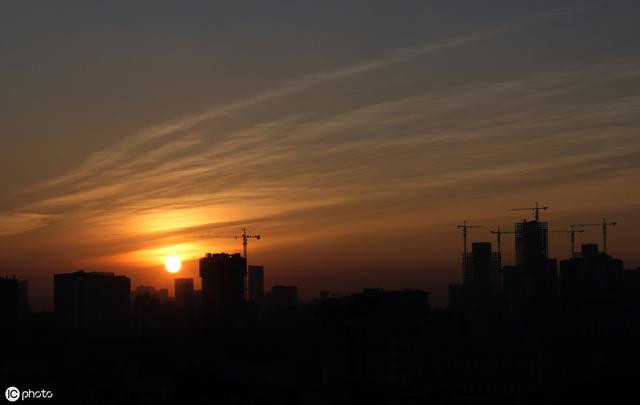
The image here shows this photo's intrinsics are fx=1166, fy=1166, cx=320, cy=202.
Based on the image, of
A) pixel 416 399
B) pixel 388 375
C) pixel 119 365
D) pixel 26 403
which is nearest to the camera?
pixel 26 403

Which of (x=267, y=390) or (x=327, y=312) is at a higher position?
(x=327, y=312)

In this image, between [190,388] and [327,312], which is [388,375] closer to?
[327,312]

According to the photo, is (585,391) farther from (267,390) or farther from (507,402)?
(267,390)

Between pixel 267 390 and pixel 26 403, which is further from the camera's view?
pixel 267 390

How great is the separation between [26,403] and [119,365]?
90.1m

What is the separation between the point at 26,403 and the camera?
4129 inches

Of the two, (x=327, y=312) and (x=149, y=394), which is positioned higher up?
(x=327, y=312)

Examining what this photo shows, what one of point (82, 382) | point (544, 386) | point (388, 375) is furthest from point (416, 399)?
point (544, 386)

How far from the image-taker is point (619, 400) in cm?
17225

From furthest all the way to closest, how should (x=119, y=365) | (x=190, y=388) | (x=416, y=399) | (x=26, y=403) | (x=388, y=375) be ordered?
(x=119, y=365) < (x=190, y=388) < (x=388, y=375) < (x=416, y=399) < (x=26, y=403)

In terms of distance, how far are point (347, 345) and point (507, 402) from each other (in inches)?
947

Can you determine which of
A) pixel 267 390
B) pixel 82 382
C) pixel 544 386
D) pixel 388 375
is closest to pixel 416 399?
pixel 388 375

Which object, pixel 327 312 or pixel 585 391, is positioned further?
pixel 585 391

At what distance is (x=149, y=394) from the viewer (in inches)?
6181
